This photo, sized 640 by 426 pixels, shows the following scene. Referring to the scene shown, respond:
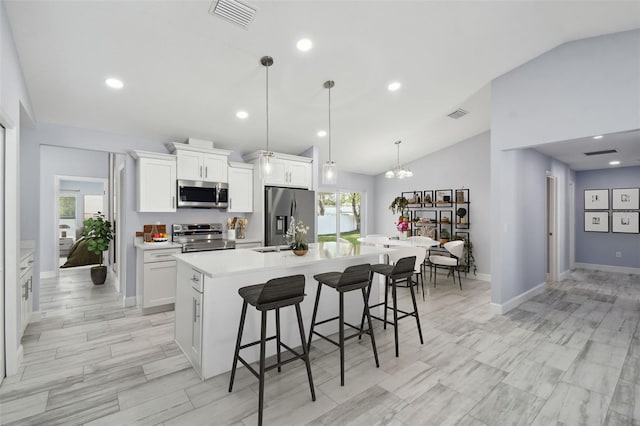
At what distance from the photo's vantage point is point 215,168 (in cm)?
473

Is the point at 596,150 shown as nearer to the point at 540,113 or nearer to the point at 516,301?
the point at 540,113

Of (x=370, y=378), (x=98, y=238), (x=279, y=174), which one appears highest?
(x=279, y=174)

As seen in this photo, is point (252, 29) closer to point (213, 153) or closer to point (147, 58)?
point (147, 58)

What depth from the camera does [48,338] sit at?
3.27 m

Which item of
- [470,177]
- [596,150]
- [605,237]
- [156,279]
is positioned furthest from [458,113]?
[156,279]

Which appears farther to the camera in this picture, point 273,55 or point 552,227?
point 552,227

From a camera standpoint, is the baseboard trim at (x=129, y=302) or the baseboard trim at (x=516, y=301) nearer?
the baseboard trim at (x=516, y=301)

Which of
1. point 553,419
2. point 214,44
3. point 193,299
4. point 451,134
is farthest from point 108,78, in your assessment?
point 451,134

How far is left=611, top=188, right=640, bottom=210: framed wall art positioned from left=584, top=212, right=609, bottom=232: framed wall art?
0.28 metres

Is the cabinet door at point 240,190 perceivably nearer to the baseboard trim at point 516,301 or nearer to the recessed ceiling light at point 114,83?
the recessed ceiling light at point 114,83

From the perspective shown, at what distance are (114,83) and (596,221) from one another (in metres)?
9.20

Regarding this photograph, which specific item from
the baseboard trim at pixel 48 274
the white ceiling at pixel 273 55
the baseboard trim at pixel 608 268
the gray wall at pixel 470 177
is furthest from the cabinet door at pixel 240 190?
the baseboard trim at pixel 608 268

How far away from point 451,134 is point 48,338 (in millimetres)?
6720

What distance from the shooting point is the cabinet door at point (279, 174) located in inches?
200
